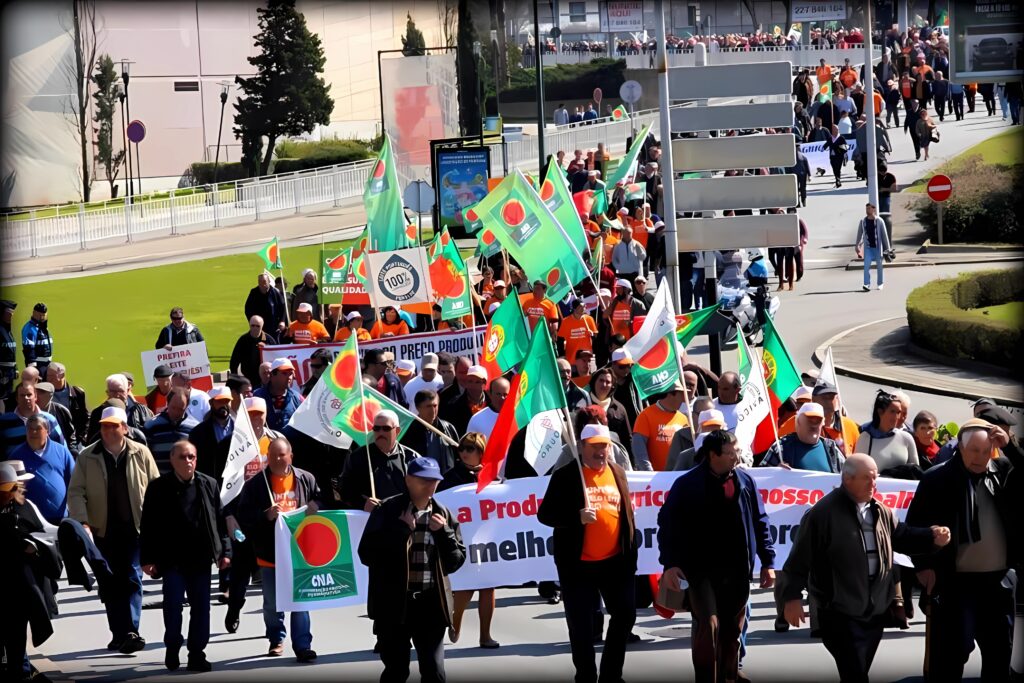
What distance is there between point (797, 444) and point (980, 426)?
2208mm

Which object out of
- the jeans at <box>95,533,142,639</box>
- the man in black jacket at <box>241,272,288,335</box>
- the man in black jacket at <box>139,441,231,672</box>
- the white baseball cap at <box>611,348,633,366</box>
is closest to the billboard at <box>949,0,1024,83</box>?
the man in black jacket at <box>241,272,288,335</box>

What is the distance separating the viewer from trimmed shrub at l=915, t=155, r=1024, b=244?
32.6 metres

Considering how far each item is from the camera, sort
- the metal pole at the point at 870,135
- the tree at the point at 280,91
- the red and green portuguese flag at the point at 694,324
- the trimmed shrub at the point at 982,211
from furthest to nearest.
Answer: the tree at the point at 280,91 < the trimmed shrub at the point at 982,211 < the metal pole at the point at 870,135 < the red and green portuguese flag at the point at 694,324

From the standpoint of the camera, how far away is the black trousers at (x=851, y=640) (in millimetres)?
8633

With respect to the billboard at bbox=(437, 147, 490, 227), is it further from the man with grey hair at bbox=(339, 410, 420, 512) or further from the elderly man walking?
the elderly man walking

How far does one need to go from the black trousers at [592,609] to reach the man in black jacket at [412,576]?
0.77 metres

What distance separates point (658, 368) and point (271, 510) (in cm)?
352

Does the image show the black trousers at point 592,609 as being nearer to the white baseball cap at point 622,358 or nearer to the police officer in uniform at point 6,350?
the white baseball cap at point 622,358

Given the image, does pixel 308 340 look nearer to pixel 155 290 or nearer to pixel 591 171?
pixel 591 171

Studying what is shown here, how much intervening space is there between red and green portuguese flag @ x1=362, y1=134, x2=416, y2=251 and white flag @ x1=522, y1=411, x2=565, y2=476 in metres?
10.2

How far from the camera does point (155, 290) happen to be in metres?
36.8

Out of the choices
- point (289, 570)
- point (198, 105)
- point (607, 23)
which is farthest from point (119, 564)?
point (607, 23)

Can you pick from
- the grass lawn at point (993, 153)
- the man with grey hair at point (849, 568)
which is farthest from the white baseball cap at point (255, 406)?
the grass lawn at point (993, 153)

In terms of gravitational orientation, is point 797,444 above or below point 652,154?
below
